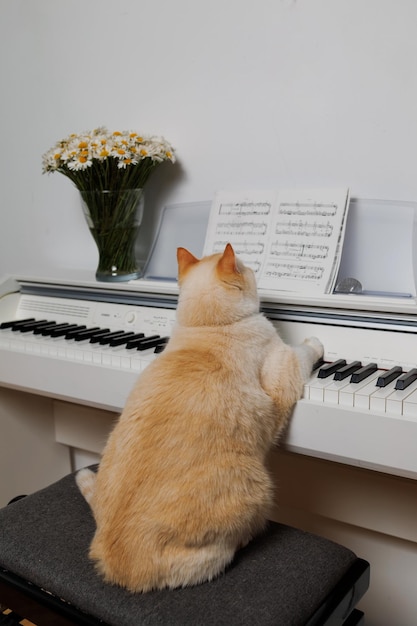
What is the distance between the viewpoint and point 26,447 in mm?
2164

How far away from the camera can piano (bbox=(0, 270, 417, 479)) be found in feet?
3.95

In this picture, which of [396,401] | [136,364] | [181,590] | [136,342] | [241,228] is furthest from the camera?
[241,228]

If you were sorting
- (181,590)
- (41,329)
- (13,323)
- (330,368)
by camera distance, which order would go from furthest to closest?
(13,323), (41,329), (330,368), (181,590)

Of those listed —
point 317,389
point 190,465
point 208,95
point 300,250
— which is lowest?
point 190,465

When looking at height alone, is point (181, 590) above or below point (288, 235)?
below

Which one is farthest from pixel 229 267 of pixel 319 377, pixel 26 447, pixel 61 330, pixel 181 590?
pixel 26 447

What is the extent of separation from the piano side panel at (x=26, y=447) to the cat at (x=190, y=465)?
0.98 m

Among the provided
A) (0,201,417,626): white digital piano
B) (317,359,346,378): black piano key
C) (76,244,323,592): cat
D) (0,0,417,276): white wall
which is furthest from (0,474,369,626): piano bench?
(0,0,417,276): white wall

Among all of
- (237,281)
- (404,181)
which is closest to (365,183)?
(404,181)

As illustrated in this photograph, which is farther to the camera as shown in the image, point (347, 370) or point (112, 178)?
point (112, 178)

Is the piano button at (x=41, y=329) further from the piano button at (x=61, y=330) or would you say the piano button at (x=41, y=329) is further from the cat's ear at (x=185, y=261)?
the cat's ear at (x=185, y=261)

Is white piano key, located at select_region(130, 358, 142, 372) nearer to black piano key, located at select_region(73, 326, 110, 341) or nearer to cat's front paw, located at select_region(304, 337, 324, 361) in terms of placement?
black piano key, located at select_region(73, 326, 110, 341)

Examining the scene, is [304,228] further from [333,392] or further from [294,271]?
[333,392]

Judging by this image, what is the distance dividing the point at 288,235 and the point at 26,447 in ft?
3.75
